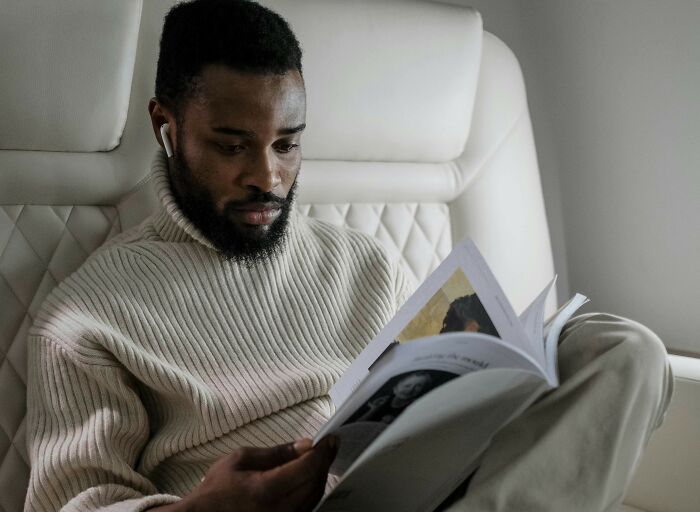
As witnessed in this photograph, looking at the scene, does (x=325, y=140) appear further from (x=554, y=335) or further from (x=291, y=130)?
(x=554, y=335)

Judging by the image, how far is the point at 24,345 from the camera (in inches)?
45.8

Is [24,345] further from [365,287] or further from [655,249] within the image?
[655,249]

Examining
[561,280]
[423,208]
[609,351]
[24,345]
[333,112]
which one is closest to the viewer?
[609,351]

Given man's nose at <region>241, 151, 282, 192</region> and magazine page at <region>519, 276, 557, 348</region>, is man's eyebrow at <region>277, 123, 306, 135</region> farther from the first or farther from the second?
magazine page at <region>519, 276, 557, 348</region>

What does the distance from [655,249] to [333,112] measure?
808mm

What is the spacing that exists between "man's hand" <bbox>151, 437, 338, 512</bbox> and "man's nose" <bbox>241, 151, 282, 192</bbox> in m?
0.38

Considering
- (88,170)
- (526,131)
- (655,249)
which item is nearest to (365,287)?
(88,170)

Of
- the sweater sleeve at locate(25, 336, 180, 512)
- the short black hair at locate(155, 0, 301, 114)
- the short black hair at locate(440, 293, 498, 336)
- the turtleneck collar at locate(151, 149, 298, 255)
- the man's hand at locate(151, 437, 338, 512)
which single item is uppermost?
the short black hair at locate(155, 0, 301, 114)

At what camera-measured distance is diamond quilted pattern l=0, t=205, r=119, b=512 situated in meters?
1.15

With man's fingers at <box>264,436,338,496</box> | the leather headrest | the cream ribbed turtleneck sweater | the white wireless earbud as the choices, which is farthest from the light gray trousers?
the leather headrest

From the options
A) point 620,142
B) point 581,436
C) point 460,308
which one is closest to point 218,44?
point 460,308

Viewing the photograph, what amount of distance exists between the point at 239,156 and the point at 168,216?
0.46ft

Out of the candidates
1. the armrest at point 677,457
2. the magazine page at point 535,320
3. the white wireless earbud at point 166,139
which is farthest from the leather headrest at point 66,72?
the armrest at point 677,457

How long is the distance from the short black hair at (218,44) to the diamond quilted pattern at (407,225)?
1.23 ft
